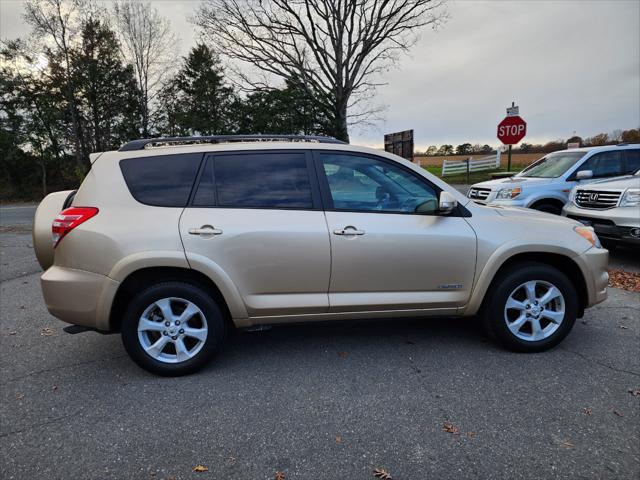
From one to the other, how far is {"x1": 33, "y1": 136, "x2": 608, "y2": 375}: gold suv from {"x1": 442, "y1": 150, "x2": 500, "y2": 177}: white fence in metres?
25.3

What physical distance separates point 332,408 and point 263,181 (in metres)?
1.72

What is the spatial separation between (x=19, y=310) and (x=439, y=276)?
15.3 feet

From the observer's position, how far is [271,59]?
21781 millimetres

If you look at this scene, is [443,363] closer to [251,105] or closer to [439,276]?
[439,276]

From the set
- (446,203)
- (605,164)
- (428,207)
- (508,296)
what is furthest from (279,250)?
(605,164)

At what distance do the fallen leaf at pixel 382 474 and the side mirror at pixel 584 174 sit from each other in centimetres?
772

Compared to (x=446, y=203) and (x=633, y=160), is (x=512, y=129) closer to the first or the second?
(x=633, y=160)

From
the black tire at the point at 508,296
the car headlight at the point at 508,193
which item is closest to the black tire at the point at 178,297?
the black tire at the point at 508,296

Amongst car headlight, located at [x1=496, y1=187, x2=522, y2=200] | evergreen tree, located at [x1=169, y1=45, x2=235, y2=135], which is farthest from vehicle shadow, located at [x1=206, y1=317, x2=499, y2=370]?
evergreen tree, located at [x1=169, y1=45, x2=235, y2=135]

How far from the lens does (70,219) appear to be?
9.52 feet

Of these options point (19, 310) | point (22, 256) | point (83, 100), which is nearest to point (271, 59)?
point (83, 100)

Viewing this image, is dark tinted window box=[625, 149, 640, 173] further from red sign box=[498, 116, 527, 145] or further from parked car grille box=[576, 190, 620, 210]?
red sign box=[498, 116, 527, 145]

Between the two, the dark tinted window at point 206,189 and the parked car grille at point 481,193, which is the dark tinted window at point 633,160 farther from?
the dark tinted window at point 206,189

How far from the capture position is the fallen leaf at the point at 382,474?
2070mm
